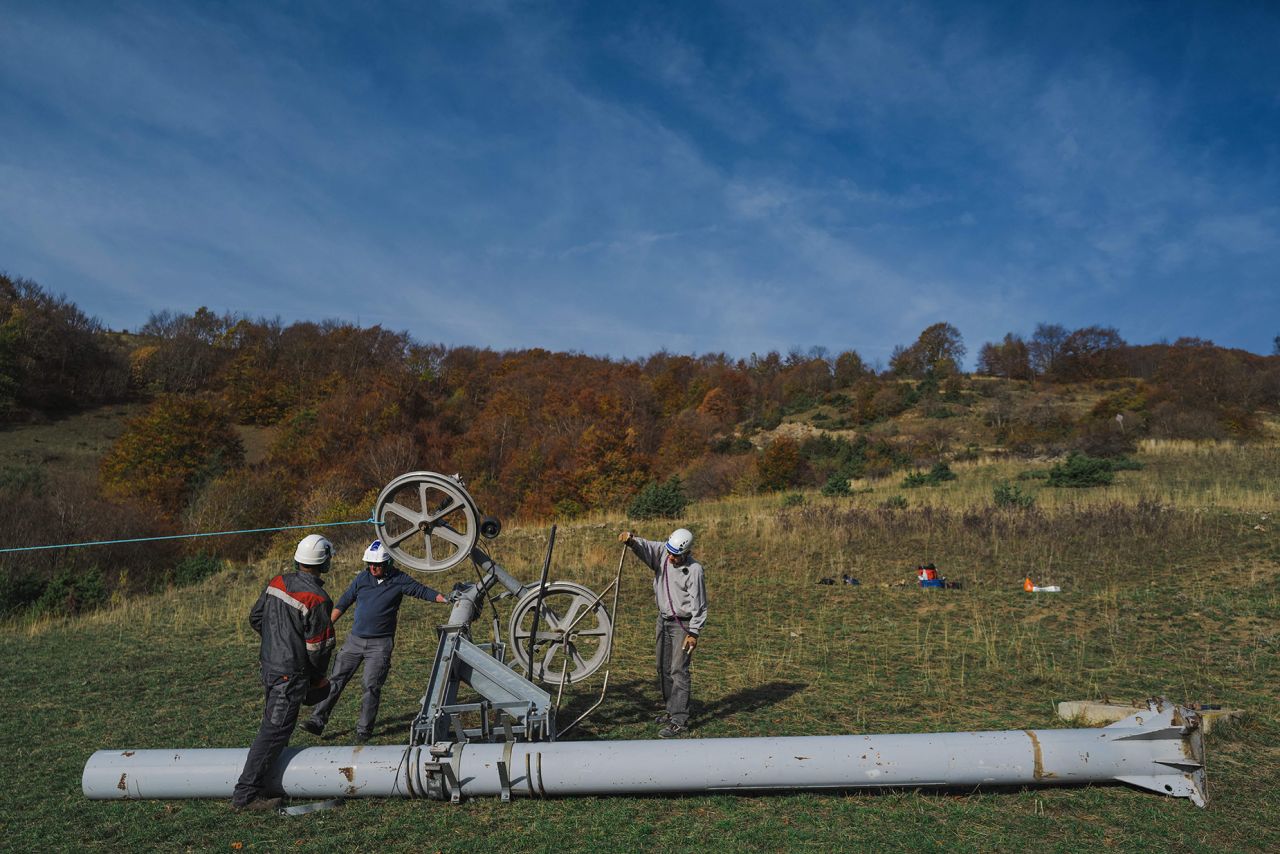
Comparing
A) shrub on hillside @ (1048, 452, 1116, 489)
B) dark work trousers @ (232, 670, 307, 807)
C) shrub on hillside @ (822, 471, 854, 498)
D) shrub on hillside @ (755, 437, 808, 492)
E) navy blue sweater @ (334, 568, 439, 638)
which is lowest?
dark work trousers @ (232, 670, 307, 807)

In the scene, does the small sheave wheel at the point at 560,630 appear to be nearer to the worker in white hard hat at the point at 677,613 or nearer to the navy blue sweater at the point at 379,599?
the worker in white hard hat at the point at 677,613

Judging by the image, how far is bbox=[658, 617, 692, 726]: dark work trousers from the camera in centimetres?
834

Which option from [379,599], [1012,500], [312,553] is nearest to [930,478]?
[1012,500]

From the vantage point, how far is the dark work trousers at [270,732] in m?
6.35

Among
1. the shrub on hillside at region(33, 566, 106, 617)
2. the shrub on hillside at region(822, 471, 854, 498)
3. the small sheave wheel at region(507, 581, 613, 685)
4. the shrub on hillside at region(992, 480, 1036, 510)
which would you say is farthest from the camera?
the shrub on hillside at region(822, 471, 854, 498)

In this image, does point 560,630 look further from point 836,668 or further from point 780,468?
point 780,468

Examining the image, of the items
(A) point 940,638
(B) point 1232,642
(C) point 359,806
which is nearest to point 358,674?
(C) point 359,806

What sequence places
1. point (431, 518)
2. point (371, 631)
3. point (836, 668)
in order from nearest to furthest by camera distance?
1. point (431, 518)
2. point (371, 631)
3. point (836, 668)

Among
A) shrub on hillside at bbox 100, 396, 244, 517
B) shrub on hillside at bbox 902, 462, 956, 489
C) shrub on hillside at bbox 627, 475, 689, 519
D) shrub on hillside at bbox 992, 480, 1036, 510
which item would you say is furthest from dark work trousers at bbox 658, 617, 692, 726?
shrub on hillside at bbox 100, 396, 244, 517

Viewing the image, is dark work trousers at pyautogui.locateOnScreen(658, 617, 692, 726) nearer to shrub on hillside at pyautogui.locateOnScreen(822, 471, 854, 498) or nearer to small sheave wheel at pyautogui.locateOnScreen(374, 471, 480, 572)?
small sheave wheel at pyautogui.locateOnScreen(374, 471, 480, 572)

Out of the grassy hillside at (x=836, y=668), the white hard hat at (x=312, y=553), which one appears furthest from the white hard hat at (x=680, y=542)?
the white hard hat at (x=312, y=553)

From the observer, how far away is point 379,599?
834 cm

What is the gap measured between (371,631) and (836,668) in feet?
20.9

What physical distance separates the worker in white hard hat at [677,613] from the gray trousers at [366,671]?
8.97 feet
